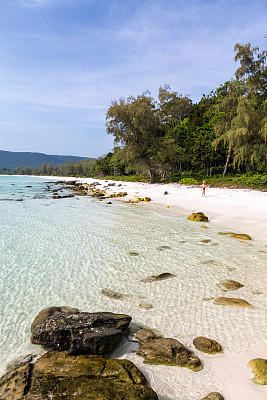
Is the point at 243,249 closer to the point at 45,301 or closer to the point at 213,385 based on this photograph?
the point at 213,385

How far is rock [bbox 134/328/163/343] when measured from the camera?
3484 mm

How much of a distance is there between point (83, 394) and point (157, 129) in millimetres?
35864

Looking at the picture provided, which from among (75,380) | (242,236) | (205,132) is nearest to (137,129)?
(205,132)

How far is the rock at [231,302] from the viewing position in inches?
171

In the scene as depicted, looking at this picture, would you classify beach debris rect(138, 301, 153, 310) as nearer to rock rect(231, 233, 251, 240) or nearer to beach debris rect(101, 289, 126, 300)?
beach debris rect(101, 289, 126, 300)

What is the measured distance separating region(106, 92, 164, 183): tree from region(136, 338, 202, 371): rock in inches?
1255

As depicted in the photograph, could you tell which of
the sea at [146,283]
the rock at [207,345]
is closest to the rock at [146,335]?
the sea at [146,283]

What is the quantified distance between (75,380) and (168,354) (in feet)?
4.14

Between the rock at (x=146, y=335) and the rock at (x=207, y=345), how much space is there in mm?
574

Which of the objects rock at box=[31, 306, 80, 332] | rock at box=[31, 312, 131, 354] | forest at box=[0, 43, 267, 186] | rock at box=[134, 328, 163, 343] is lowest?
rock at box=[31, 306, 80, 332]

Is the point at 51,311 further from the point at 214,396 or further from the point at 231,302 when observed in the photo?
the point at 231,302

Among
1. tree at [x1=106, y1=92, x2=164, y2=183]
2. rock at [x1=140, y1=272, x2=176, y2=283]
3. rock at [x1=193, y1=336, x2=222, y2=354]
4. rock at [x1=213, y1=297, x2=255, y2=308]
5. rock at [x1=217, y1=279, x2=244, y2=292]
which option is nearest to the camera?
rock at [x1=193, y1=336, x2=222, y2=354]

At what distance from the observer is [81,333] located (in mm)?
3047


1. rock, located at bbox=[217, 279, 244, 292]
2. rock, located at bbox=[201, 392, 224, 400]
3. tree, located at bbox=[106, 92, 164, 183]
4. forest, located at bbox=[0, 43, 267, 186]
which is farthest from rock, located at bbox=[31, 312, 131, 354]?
tree, located at bbox=[106, 92, 164, 183]
